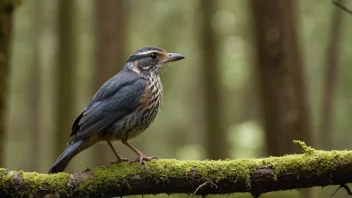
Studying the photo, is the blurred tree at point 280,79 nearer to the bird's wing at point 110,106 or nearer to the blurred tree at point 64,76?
the bird's wing at point 110,106

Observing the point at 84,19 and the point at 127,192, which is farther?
the point at 84,19

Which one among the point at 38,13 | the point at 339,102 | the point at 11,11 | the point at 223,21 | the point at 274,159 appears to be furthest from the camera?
the point at 38,13

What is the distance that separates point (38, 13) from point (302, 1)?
31.9 feet

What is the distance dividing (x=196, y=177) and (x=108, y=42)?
23.7 ft

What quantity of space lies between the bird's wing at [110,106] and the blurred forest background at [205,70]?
1653 mm

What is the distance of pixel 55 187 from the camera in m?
4.22

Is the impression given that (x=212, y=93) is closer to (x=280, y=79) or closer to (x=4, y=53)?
(x=280, y=79)

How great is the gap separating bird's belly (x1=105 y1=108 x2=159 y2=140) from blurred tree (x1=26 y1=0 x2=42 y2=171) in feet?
51.4

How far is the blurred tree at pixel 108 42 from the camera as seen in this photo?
421 inches

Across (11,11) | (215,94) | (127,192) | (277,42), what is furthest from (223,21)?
(127,192)

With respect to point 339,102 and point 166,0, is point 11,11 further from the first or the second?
point 339,102

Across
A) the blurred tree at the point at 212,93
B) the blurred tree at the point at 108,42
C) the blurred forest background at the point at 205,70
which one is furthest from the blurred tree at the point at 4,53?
the blurred tree at the point at 212,93

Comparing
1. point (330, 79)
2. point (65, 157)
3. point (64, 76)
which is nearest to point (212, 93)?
point (330, 79)

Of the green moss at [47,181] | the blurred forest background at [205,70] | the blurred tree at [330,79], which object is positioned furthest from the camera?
the blurred tree at [330,79]
